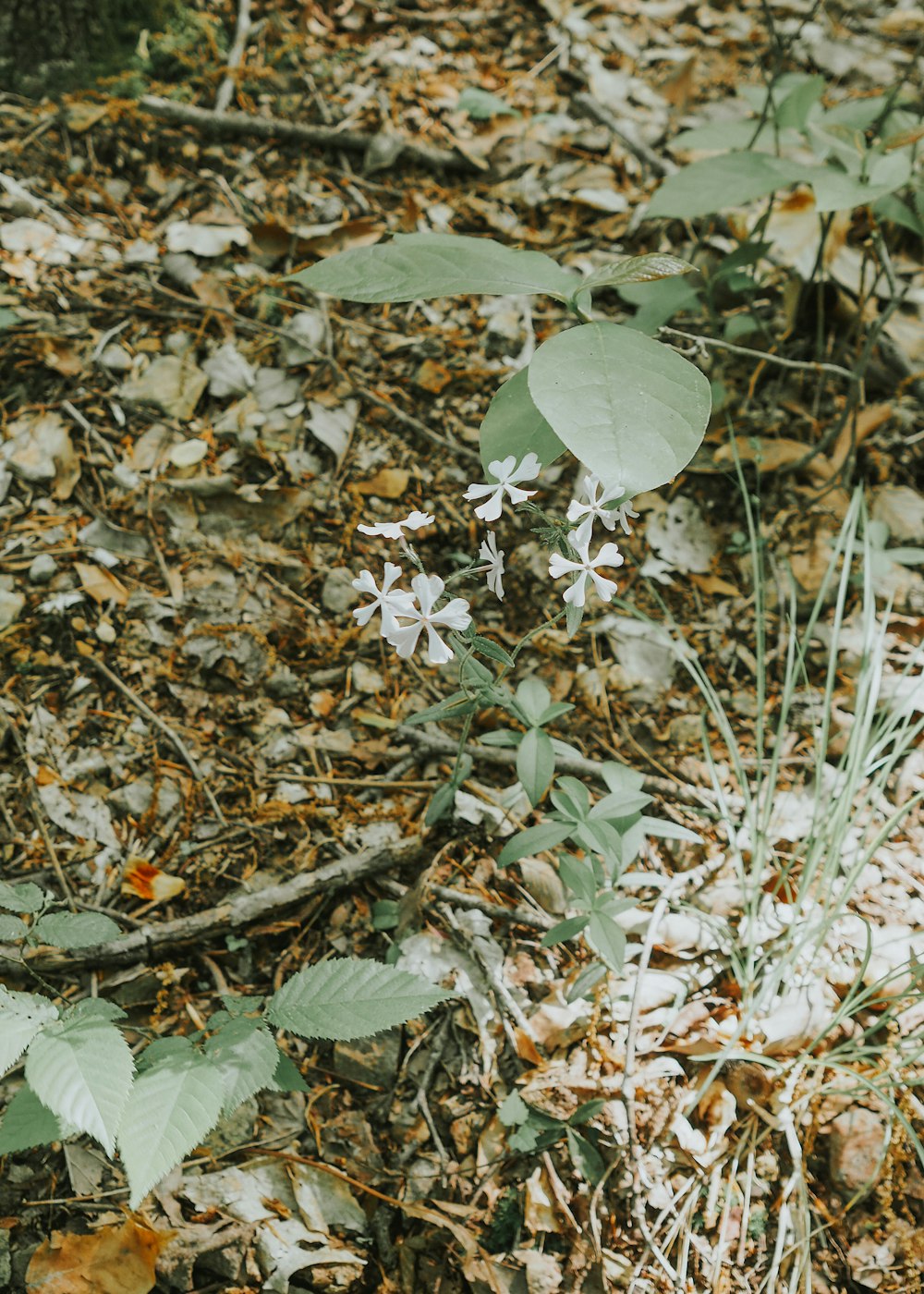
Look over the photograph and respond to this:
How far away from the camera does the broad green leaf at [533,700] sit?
1.54 meters

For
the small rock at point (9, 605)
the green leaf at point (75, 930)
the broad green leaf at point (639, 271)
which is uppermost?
the broad green leaf at point (639, 271)

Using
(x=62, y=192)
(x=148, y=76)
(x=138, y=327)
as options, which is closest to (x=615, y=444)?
(x=138, y=327)

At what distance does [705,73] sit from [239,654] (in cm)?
303

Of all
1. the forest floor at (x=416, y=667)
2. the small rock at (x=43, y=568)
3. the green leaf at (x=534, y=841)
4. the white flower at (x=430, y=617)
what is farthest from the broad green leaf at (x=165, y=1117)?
the small rock at (x=43, y=568)

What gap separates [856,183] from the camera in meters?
1.82

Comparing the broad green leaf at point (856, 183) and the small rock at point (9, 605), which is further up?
the broad green leaf at point (856, 183)

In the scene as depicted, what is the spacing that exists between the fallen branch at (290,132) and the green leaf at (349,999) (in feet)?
8.67

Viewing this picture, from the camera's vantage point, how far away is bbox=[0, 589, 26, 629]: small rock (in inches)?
75.3

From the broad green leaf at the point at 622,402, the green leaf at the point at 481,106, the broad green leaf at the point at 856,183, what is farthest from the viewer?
the green leaf at the point at 481,106

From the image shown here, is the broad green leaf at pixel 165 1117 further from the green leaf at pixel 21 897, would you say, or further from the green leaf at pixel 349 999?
the green leaf at pixel 21 897

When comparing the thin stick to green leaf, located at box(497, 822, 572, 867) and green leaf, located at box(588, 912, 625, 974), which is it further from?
green leaf, located at box(588, 912, 625, 974)

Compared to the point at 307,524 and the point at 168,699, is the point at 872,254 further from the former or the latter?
the point at 168,699

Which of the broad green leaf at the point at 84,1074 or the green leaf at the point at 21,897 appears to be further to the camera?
the green leaf at the point at 21,897

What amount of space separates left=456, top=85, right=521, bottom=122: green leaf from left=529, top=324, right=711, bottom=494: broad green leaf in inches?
89.8
